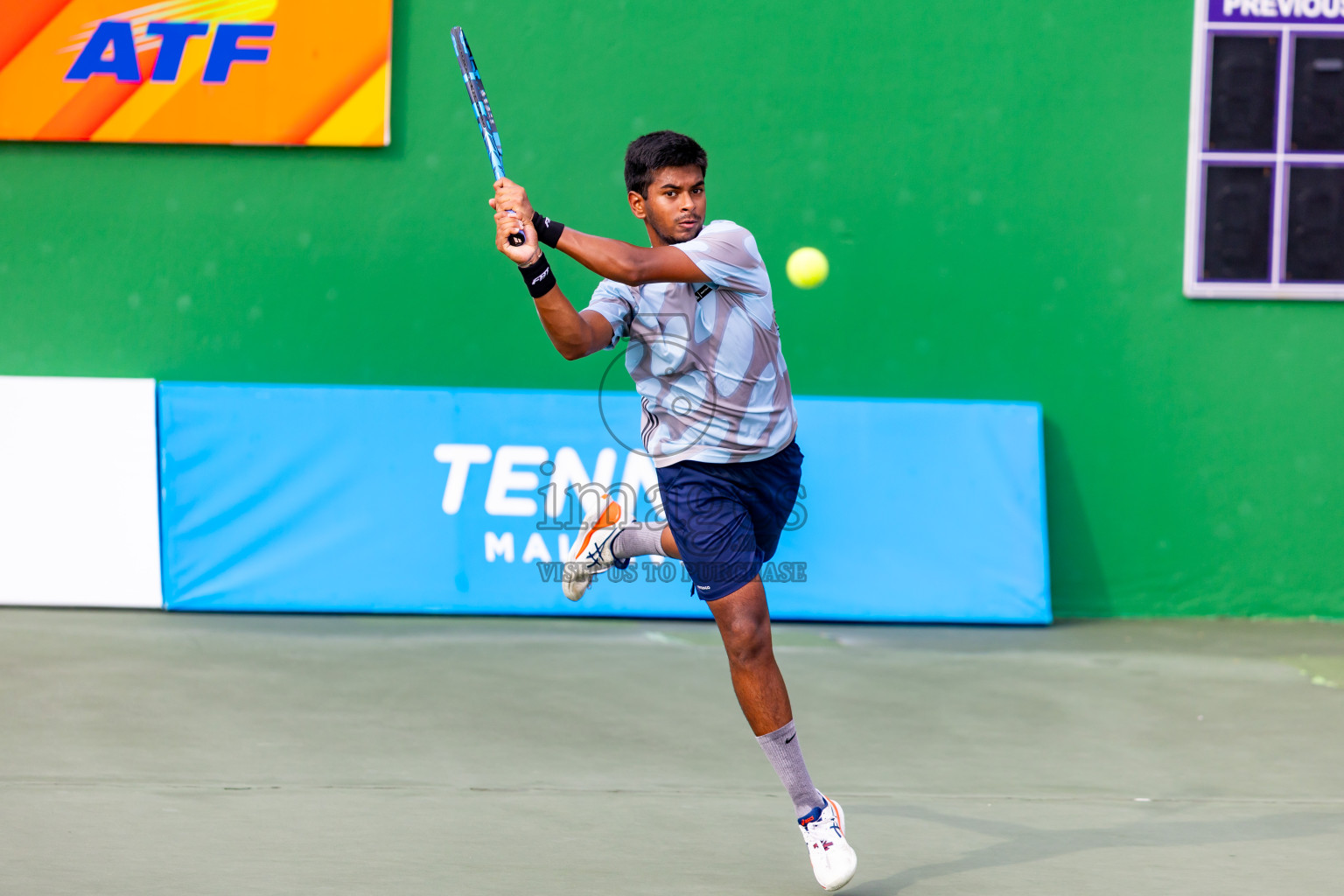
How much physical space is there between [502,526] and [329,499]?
0.89 meters

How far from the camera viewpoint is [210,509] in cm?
678

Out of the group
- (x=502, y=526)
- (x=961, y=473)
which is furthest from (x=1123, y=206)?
(x=502, y=526)

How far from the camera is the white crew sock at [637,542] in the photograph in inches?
175

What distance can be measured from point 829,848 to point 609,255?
161 cm

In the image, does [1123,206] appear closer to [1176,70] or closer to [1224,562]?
[1176,70]

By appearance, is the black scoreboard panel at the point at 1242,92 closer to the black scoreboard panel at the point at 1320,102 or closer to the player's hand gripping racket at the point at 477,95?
the black scoreboard panel at the point at 1320,102

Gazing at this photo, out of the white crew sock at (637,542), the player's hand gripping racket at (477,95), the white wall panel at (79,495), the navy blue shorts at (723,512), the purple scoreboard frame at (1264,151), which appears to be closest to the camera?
the navy blue shorts at (723,512)

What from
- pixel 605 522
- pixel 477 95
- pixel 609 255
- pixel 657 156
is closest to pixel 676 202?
pixel 657 156

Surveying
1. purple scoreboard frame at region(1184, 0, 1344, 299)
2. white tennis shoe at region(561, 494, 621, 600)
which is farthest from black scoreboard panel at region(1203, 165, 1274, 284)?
white tennis shoe at region(561, 494, 621, 600)

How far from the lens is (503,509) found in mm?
6816

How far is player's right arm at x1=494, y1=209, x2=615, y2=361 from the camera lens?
10.8 feet

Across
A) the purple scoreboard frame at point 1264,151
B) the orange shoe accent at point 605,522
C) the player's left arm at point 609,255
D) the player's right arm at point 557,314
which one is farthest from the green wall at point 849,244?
the player's left arm at point 609,255

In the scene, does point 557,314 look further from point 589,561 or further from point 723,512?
point 589,561

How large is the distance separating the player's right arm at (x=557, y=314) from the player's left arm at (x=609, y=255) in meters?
0.04
